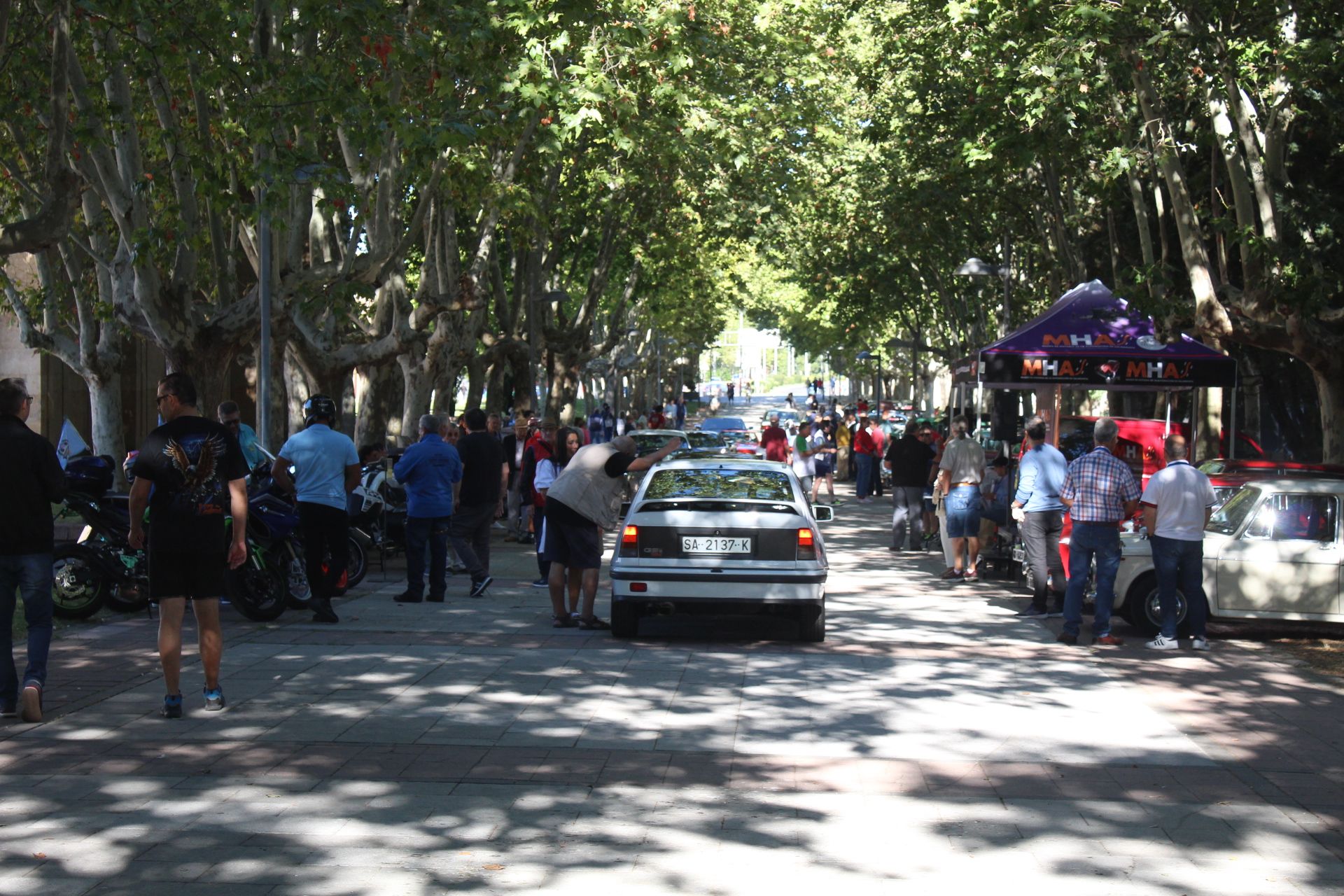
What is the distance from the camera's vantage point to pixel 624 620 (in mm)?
11938

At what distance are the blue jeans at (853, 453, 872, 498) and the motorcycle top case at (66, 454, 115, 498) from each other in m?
A: 21.4

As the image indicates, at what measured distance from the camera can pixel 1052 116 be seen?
18203mm

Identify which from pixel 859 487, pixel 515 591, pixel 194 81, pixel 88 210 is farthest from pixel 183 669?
pixel 859 487

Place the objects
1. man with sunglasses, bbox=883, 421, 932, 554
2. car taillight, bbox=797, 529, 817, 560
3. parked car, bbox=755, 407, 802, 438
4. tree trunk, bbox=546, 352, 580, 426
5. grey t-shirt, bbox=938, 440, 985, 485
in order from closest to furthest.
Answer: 1. car taillight, bbox=797, 529, 817, 560
2. grey t-shirt, bbox=938, 440, 985, 485
3. man with sunglasses, bbox=883, 421, 932, 554
4. tree trunk, bbox=546, 352, 580, 426
5. parked car, bbox=755, 407, 802, 438

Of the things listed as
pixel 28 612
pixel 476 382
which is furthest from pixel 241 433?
pixel 476 382

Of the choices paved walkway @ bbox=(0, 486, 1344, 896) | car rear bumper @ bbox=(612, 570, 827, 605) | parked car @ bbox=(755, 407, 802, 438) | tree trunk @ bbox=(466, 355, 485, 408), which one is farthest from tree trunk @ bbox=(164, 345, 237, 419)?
parked car @ bbox=(755, 407, 802, 438)

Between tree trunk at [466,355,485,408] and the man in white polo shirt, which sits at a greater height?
tree trunk at [466,355,485,408]

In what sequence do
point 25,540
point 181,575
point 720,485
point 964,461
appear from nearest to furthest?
point 25,540, point 181,575, point 720,485, point 964,461

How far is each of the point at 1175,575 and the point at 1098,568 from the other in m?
0.56

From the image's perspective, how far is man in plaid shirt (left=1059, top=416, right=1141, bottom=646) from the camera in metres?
11.6

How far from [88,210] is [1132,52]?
1263 centimetres

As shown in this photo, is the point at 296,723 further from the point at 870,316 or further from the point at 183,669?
the point at 870,316

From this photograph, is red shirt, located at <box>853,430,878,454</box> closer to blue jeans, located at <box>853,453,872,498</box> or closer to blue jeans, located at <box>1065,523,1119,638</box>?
blue jeans, located at <box>853,453,872,498</box>

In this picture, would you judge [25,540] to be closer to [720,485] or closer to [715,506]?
[715,506]
